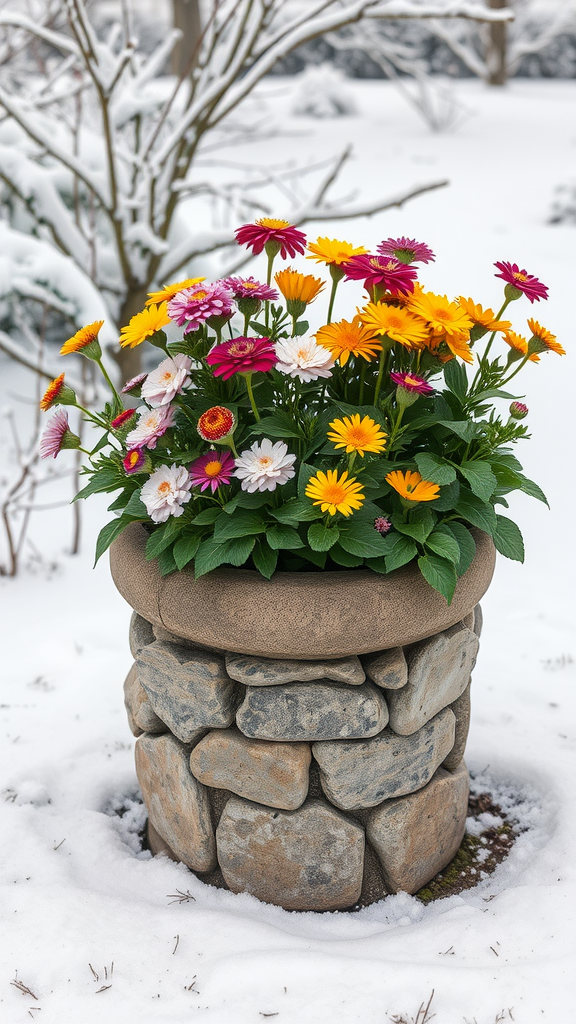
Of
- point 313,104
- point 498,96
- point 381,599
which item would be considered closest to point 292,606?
point 381,599

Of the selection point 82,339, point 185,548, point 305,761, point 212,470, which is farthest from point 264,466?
point 305,761

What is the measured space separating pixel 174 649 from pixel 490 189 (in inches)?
245

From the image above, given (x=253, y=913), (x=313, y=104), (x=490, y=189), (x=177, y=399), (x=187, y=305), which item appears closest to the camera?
(x=187, y=305)

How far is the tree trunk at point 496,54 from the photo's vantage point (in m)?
10.1

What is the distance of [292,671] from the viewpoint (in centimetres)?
135

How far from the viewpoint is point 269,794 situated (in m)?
1.42

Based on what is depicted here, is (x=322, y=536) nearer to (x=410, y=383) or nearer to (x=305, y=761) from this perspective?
(x=410, y=383)

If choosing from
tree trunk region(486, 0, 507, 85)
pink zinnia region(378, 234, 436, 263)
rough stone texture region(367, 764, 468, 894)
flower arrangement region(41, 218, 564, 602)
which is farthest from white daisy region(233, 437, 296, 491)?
tree trunk region(486, 0, 507, 85)

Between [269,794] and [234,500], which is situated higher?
[234,500]

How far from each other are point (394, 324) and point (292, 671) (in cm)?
56

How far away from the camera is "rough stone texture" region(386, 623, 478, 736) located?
143cm

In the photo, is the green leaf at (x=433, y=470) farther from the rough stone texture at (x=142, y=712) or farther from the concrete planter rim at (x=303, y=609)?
the rough stone texture at (x=142, y=712)

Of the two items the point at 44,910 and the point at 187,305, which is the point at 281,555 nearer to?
the point at 187,305

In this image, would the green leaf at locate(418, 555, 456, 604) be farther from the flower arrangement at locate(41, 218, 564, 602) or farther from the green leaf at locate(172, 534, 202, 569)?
the green leaf at locate(172, 534, 202, 569)
